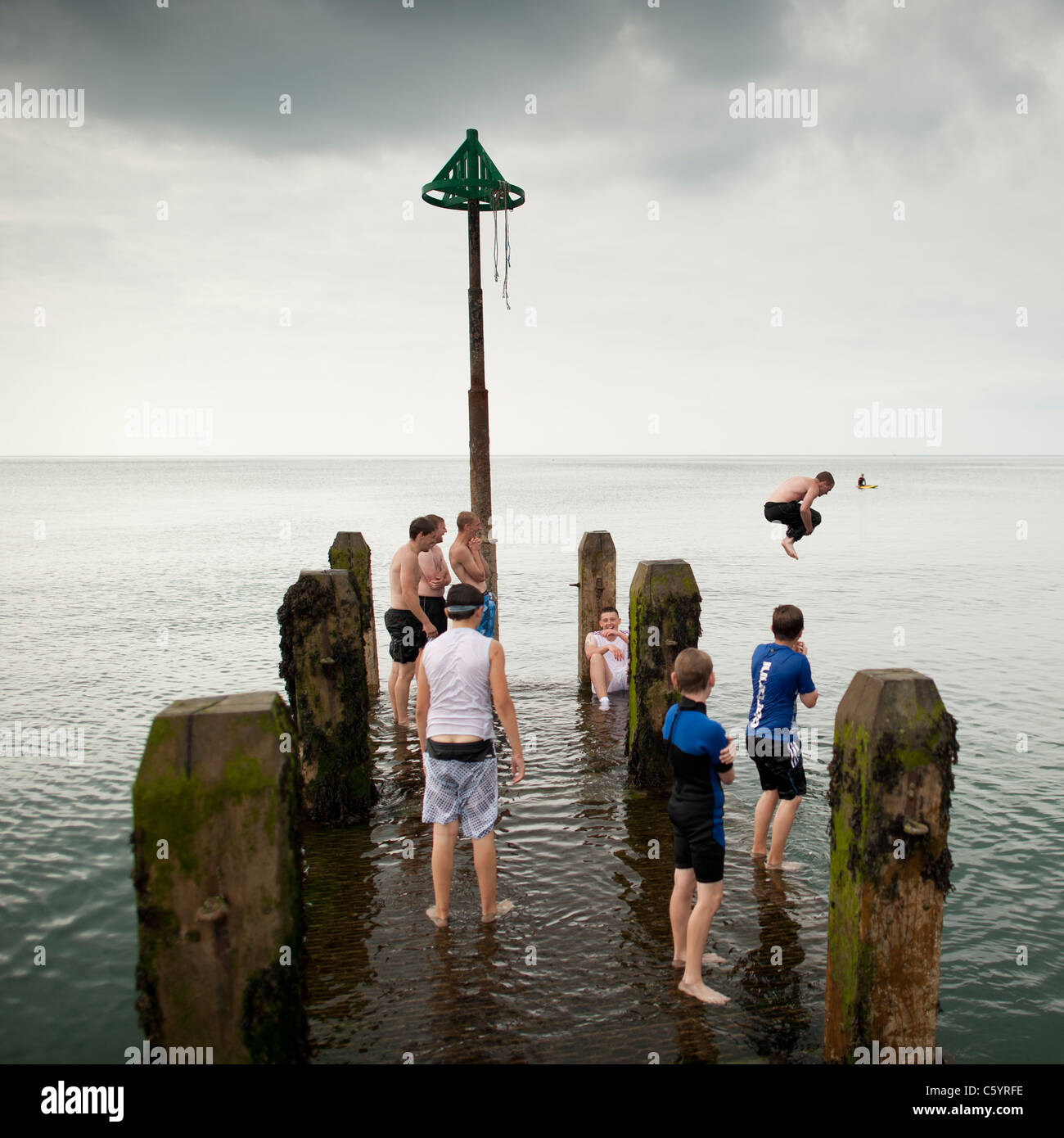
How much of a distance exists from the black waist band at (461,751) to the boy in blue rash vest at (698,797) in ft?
3.89

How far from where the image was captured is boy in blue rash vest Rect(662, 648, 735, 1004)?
486 centimetres

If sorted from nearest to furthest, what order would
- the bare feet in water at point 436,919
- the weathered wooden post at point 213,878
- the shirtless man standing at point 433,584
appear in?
the weathered wooden post at point 213,878, the bare feet in water at point 436,919, the shirtless man standing at point 433,584

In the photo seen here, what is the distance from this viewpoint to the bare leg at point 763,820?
6656 mm

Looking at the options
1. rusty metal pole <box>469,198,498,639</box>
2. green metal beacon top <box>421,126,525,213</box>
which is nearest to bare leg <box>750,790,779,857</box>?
rusty metal pole <box>469,198,498,639</box>

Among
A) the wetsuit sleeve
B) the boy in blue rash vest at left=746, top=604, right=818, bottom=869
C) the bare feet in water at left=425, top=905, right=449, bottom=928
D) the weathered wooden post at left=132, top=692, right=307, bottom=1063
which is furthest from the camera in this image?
the boy in blue rash vest at left=746, top=604, right=818, bottom=869

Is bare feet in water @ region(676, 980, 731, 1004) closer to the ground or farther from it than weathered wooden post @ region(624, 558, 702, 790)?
closer to the ground

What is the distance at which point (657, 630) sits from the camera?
7766 millimetres

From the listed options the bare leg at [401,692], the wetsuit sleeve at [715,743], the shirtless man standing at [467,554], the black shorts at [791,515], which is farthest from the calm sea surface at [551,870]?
the black shorts at [791,515]

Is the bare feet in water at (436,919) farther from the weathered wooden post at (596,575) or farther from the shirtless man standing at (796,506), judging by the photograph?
the weathered wooden post at (596,575)

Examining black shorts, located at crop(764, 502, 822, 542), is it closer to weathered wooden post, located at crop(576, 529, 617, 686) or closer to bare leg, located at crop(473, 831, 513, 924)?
weathered wooden post, located at crop(576, 529, 617, 686)

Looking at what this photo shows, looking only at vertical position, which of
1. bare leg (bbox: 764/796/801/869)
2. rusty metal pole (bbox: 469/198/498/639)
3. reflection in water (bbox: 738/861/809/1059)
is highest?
rusty metal pole (bbox: 469/198/498/639)

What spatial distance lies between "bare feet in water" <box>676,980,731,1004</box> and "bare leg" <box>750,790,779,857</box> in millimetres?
1960

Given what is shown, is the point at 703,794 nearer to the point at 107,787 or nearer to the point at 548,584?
the point at 107,787
